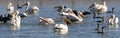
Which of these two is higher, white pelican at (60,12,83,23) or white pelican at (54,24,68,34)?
white pelican at (60,12,83,23)

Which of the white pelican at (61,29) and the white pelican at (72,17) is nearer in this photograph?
the white pelican at (61,29)

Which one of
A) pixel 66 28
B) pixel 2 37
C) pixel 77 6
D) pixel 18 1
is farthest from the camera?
pixel 18 1

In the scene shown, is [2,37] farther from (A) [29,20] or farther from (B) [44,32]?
(A) [29,20]

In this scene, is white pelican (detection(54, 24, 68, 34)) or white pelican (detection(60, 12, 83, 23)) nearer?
white pelican (detection(54, 24, 68, 34))

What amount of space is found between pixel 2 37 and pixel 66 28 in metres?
2.70

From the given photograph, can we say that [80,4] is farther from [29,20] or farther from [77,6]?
[29,20]

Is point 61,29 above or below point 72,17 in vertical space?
below

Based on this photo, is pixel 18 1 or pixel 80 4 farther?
pixel 18 1

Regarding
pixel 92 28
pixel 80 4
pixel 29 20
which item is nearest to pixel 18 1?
pixel 80 4

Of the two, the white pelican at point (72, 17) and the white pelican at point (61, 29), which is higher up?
the white pelican at point (72, 17)

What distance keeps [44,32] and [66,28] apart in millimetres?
832

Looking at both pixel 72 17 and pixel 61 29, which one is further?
pixel 72 17

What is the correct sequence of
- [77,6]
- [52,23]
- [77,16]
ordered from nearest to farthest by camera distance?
[52,23], [77,16], [77,6]

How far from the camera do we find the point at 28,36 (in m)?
22.5
